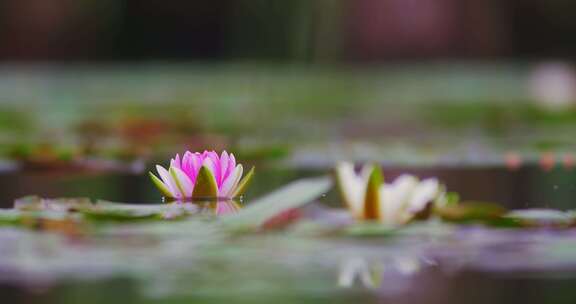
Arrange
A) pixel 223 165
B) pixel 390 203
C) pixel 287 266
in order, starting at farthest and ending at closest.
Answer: pixel 223 165, pixel 390 203, pixel 287 266

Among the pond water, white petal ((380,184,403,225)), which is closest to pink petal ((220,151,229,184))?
the pond water

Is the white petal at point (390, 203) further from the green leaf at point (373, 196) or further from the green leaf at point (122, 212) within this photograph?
the green leaf at point (122, 212)

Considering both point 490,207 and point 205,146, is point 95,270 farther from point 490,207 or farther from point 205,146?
point 205,146

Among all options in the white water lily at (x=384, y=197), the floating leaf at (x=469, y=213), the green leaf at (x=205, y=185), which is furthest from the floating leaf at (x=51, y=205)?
the floating leaf at (x=469, y=213)

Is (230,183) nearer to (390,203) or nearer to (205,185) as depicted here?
(205,185)

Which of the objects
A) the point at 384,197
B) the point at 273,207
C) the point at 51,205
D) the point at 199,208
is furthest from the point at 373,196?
the point at 51,205

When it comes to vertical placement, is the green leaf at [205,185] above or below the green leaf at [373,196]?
above

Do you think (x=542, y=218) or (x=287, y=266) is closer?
(x=287, y=266)
